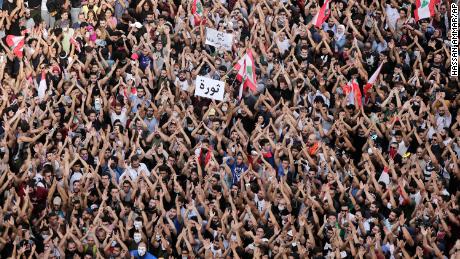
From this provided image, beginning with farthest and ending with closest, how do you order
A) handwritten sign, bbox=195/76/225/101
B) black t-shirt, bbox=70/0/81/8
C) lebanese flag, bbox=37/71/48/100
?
1. black t-shirt, bbox=70/0/81/8
2. lebanese flag, bbox=37/71/48/100
3. handwritten sign, bbox=195/76/225/101

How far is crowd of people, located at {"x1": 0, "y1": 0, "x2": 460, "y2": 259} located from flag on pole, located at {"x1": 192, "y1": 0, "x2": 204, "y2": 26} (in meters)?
0.04

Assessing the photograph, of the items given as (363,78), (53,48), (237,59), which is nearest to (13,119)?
(53,48)

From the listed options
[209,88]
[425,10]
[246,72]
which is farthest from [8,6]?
[425,10]

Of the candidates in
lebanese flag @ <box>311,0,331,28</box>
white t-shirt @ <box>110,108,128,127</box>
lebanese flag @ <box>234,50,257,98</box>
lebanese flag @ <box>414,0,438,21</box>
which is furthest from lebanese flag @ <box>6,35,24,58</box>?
lebanese flag @ <box>414,0,438,21</box>

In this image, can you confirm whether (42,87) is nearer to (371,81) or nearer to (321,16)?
(321,16)

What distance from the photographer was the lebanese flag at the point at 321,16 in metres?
32.2

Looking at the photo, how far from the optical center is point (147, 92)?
31.2 m

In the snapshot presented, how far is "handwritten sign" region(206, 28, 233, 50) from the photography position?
3167cm

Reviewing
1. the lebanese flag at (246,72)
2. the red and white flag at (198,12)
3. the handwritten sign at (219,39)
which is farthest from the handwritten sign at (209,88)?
the red and white flag at (198,12)

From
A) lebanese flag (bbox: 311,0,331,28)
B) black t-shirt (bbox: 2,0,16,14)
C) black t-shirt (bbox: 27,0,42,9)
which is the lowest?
black t-shirt (bbox: 2,0,16,14)

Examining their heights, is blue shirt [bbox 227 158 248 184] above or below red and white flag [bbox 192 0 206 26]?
below

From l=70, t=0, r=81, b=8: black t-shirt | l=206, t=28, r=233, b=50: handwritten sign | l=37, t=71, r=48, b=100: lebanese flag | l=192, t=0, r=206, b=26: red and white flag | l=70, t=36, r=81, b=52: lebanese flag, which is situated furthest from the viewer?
l=70, t=0, r=81, b=8: black t-shirt

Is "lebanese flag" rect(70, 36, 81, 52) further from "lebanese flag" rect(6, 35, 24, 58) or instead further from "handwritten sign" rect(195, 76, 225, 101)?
"handwritten sign" rect(195, 76, 225, 101)

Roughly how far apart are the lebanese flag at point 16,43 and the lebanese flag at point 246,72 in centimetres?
408
